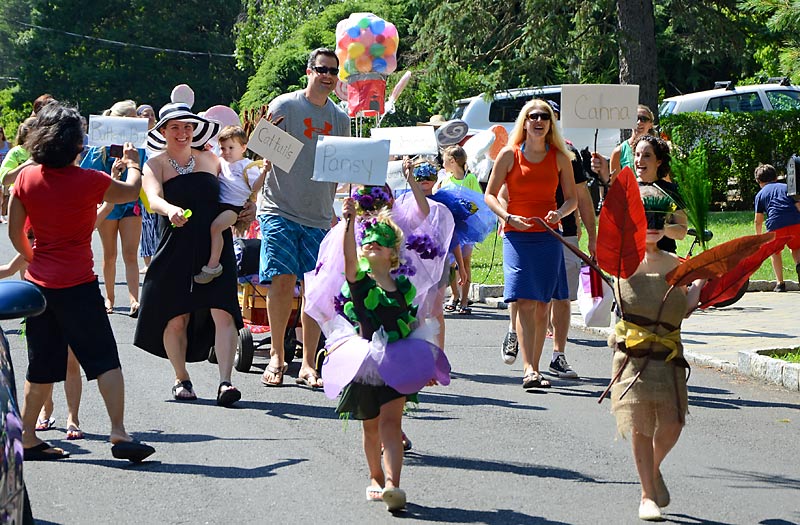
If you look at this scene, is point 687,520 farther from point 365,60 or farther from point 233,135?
point 233,135

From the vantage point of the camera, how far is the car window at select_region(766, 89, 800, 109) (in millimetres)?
25906

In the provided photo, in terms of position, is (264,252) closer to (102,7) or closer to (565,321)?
(565,321)

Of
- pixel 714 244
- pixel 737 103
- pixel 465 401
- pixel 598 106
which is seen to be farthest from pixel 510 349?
pixel 737 103

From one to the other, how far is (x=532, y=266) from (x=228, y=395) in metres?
2.30

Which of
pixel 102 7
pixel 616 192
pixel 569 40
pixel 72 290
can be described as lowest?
pixel 72 290

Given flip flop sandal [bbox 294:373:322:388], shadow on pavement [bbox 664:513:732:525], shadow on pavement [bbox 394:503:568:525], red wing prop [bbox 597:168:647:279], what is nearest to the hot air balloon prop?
flip flop sandal [bbox 294:373:322:388]

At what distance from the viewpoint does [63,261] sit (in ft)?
22.7

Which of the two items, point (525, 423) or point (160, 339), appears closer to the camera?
point (525, 423)

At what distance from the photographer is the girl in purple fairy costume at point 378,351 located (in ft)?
20.2

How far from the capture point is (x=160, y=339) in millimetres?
8734

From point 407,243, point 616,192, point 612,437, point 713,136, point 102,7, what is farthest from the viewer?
point 102,7

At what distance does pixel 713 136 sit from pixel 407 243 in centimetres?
1666

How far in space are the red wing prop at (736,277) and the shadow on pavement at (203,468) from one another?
8.12ft

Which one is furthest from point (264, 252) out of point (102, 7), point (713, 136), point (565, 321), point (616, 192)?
point (102, 7)
